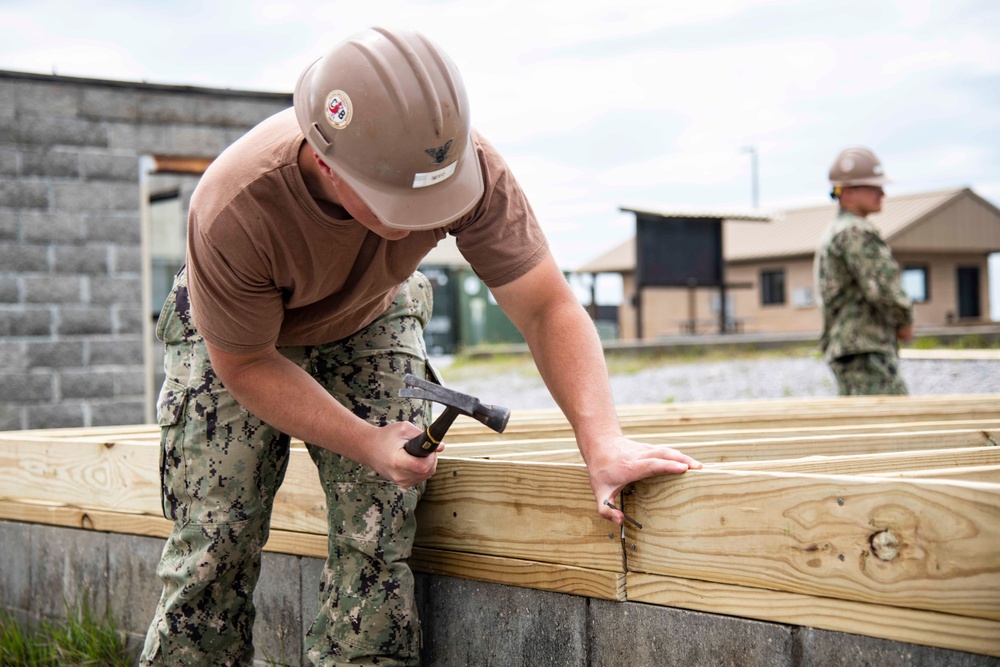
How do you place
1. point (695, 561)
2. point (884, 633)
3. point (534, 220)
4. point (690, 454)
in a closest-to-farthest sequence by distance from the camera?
point (884, 633) < point (695, 561) < point (534, 220) < point (690, 454)

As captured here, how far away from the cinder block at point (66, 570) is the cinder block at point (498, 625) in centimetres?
152

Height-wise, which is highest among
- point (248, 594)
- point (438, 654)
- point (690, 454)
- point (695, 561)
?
point (690, 454)

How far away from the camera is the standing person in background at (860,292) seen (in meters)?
5.52

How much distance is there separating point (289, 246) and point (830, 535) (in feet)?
4.22

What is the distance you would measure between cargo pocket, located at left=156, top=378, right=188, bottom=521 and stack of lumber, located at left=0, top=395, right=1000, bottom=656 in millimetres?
445

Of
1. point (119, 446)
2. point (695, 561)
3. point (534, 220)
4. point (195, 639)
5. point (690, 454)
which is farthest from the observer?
point (119, 446)

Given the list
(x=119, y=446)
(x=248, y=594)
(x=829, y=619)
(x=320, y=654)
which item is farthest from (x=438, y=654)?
(x=119, y=446)

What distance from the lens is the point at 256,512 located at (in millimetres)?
2641

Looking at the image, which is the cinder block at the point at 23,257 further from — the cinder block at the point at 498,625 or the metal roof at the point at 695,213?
the metal roof at the point at 695,213

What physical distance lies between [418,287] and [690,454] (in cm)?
92

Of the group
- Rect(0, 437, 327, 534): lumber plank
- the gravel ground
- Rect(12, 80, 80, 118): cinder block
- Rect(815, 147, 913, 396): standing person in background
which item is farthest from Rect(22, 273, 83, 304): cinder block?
Rect(815, 147, 913, 396): standing person in background

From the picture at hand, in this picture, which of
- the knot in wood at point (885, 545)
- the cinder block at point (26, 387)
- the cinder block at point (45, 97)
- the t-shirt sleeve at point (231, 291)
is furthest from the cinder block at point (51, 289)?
the knot in wood at point (885, 545)

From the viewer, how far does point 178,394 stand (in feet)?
8.72

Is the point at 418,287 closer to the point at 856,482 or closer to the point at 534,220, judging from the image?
the point at 534,220
